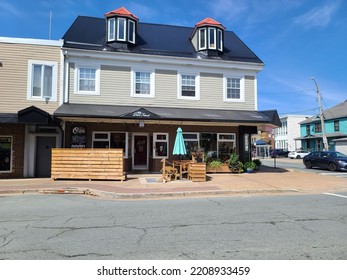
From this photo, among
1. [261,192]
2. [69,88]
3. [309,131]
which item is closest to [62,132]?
[69,88]

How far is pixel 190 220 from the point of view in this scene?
664 cm

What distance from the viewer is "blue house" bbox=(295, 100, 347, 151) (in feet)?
143

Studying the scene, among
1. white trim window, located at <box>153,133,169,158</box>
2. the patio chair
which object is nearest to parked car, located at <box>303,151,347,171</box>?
white trim window, located at <box>153,133,169,158</box>

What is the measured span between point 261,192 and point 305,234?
219 inches

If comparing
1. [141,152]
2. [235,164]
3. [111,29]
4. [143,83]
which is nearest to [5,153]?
[141,152]

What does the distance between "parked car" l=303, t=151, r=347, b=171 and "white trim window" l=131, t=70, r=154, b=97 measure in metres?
15.0

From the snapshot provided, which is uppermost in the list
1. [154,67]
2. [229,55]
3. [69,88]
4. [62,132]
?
[229,55]

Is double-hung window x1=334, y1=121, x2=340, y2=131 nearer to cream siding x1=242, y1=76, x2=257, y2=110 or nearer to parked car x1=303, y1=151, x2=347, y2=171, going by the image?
parked car x1=303, y1=151, x2=347, y2=171

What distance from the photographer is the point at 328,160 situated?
22078mm

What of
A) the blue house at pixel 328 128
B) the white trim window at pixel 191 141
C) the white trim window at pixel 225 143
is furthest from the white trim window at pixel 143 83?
the blue house at pixel 328 128

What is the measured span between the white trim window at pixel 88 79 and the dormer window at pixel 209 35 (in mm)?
7026

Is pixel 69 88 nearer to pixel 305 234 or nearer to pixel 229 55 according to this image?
pixel 229 55

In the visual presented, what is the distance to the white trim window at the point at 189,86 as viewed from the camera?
17484mm

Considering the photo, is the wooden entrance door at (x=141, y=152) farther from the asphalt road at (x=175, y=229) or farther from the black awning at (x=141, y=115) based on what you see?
the asphalt road at (x=175, y=229)
